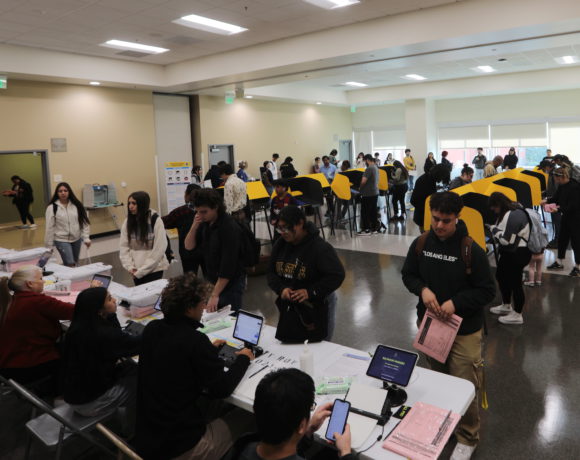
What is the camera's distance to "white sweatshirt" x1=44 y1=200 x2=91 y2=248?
5480 mm

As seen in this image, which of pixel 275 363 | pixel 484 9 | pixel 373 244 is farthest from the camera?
pixel 373 244

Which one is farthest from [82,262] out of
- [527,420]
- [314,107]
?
[314,107]

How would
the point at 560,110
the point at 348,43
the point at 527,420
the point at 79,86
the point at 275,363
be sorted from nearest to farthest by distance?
1. the point at 275,363
2. the point at 527,420
3. the point at 348,43
4. the point at 79,86
5. the point at 560,110

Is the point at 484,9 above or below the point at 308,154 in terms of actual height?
above

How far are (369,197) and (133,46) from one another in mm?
5201

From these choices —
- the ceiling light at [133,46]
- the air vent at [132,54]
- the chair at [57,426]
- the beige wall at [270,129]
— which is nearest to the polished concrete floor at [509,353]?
the chair at [57,426]

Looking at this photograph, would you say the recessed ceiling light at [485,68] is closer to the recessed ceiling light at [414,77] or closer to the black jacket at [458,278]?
the recessed ceiling light at [414,77]

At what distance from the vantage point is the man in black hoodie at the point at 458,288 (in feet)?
8.18

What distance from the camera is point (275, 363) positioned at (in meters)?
2.57

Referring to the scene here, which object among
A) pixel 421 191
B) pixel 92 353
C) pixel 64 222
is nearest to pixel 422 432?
pixel 92 353

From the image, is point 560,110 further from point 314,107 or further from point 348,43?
point 348,43

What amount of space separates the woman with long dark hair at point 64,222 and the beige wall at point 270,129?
23.0 ft

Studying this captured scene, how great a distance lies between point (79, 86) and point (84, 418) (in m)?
8.88

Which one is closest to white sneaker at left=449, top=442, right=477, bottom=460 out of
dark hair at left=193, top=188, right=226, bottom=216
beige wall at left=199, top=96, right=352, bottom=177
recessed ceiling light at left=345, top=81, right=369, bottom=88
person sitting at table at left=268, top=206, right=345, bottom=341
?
person sitting at table at left=268, top=206, right=345, bottom=341
